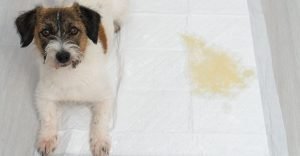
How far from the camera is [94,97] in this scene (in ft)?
7.18

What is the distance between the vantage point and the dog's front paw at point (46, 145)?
84.5 inches

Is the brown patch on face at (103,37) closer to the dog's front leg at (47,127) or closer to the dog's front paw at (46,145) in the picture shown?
the dog's front leg at (47,127)

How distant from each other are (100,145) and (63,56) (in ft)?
1.53

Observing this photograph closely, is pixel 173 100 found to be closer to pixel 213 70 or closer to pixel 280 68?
pixel 213 70

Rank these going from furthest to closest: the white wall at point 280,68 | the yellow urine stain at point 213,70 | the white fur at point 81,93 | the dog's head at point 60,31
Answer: the yellow urine stain at point 213,70
the white wall at point 280,68
the white fur at point 81,93
the dog's head at point 60,31

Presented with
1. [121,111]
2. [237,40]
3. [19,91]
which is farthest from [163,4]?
[19,91]

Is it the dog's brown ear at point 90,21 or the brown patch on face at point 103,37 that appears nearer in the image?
the dog's brown ear at point 90,21

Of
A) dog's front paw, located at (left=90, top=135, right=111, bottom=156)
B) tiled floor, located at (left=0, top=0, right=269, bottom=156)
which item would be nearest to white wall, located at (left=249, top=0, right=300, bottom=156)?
tiled floor, located at (left=0, top=0, right=269, bottom=156)

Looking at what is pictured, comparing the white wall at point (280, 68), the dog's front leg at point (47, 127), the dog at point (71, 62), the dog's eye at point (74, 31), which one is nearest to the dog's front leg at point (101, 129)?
the dog at point (71, 62)

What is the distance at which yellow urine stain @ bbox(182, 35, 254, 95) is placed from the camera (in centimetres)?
240

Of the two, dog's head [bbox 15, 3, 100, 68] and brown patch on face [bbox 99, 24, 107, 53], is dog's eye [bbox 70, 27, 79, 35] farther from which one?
brown patch on face [bbox 99, 24, 107, 53]

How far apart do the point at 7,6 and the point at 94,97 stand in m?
1.02

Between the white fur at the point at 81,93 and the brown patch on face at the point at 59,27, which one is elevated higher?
the brown patch on face at the point at 59,27

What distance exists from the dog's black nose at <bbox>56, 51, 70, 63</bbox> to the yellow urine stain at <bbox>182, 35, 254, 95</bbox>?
0.74 metres
